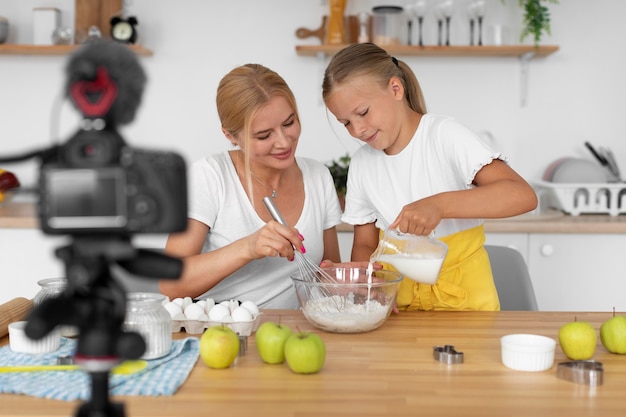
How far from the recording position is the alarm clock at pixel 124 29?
Answer: 3.24 m

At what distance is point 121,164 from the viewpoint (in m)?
0.50

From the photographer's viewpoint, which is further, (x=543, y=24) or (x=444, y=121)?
(x=543, y=24)

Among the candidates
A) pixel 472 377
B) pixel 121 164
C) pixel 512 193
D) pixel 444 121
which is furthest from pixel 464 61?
pixel 121 164

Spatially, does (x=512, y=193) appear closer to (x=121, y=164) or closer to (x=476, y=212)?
(x=476, y=212)

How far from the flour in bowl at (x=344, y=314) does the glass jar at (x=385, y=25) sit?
1.95m

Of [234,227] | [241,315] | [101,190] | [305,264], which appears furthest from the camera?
[234,227]

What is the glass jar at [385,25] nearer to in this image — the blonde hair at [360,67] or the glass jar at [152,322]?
the blonde hair at [360,67]

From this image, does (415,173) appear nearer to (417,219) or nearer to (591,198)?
(417,219)

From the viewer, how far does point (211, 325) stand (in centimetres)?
145

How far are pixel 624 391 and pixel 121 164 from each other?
0.93 m

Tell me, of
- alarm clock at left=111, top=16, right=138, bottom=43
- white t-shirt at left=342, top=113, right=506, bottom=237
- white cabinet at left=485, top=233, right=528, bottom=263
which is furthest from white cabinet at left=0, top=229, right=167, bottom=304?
white cabinet at left=485, top=233, right=528, bottom=263

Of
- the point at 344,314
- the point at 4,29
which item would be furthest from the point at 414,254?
the point at 4,29

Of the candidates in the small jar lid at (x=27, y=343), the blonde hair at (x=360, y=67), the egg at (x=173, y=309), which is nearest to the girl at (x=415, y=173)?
the blonde hair at (x=360, y=67)

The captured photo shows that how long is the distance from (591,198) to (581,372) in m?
2.09
